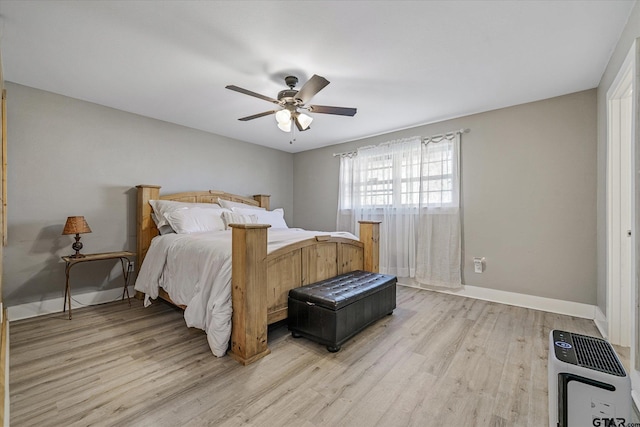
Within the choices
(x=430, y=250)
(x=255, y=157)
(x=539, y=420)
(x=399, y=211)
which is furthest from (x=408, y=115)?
(x=539, y=420)

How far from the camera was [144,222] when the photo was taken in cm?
345

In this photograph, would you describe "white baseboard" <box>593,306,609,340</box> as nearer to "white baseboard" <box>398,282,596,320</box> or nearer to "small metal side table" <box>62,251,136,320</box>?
"white baseboard" <box>398,282,596,320</box>

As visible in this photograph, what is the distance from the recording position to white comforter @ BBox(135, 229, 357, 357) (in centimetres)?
203

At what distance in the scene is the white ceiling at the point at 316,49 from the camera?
5.74 ft

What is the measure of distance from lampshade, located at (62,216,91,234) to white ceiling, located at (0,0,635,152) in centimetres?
136

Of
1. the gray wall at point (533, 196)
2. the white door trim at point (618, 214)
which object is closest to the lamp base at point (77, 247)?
the gray wall at point (533, 196)

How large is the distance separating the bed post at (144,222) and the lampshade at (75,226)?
627 millimetres

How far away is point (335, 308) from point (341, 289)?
0.34m

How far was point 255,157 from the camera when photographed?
16.4 feet

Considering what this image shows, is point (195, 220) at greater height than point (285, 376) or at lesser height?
greater

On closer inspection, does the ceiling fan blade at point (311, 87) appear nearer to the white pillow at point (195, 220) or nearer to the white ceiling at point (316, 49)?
the white ceiling at point (316, 49)

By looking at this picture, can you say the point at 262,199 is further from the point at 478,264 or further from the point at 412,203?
the point at 478,264

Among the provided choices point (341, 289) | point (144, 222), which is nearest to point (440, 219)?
point (341, 289)

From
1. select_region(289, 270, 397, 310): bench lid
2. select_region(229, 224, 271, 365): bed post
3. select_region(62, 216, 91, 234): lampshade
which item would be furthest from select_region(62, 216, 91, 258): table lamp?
select_region(289, 270, 397, 310): bench lid
